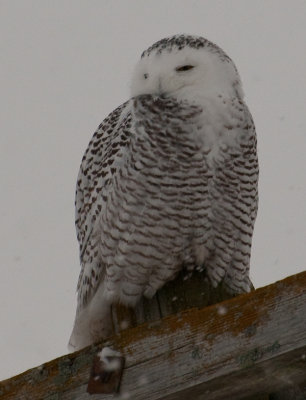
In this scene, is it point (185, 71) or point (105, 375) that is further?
point (185, 71)

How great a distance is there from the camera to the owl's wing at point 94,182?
3.31m

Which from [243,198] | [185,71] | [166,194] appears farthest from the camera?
[185,71]

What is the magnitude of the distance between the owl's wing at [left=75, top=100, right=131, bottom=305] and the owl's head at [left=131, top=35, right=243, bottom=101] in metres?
0.16

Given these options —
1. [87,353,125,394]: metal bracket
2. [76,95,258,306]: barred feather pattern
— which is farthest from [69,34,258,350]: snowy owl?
[87,353,125,394]: metal bracket

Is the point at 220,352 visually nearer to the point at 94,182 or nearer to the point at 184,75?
the point at 94,182

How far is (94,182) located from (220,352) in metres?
1.58

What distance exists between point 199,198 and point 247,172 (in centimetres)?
26

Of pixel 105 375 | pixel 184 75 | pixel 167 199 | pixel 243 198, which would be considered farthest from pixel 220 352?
pixel 184 75

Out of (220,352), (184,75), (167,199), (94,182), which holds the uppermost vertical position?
(184,75)

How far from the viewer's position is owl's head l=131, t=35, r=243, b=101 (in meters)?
3.44

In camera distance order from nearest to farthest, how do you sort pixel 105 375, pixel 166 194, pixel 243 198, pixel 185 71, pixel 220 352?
1. pixel 220 352
2. pixel 105 375
3. pixel 166 194
4. pixel 243 198
5. pixel 185 71

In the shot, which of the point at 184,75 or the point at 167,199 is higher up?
the point at 184,75

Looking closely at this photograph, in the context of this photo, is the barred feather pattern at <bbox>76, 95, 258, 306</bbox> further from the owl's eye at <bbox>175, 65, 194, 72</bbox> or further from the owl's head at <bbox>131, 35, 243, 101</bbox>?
the owl's eye at <bbox>175, 65, 194, 72</bbox>

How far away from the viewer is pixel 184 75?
3.47m
